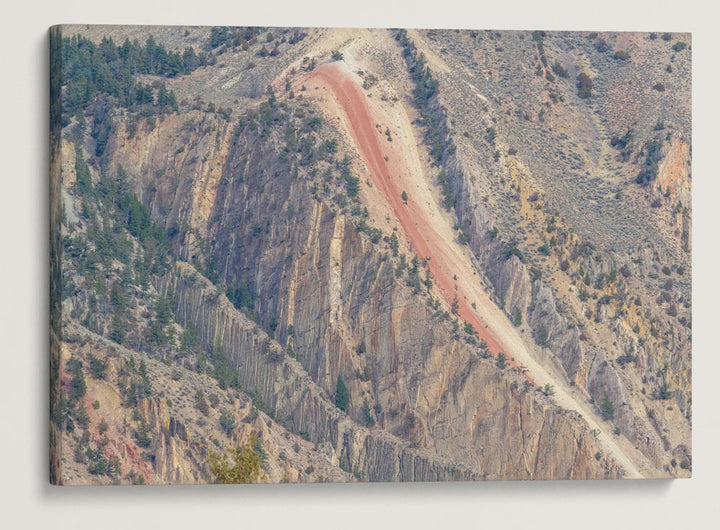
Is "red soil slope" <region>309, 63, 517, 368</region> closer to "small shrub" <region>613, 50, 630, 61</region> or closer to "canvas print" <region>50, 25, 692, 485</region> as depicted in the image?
"canvas print" <region>50, 25, 692, 485</region>

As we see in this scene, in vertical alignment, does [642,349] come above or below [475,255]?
below

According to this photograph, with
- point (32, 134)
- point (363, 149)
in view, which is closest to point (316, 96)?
point (363, 149)

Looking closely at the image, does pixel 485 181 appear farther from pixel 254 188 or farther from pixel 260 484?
pixel 260 484

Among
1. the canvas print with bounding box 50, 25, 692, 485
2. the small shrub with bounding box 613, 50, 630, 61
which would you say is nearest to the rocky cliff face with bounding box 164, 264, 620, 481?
the canvas print with bounding box 50, 25, 692, 485

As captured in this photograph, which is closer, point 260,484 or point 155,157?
point 260,484

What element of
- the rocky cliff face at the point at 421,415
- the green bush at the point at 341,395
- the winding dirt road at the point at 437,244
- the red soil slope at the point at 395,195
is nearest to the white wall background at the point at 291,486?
the rocky cliff face at the point at 421,415

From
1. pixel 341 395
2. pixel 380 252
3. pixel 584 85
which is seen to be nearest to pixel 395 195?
pixel 380 252
